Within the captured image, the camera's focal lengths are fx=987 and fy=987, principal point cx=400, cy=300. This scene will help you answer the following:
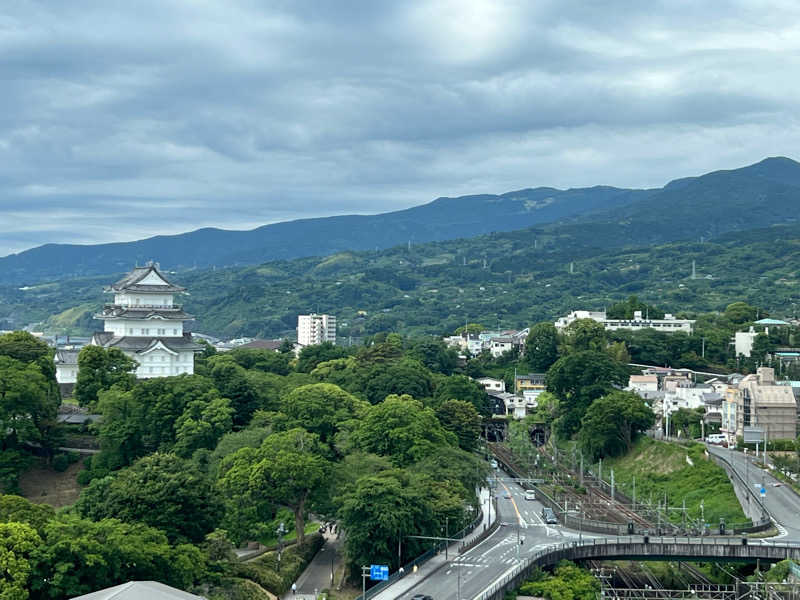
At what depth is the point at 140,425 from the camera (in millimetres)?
69688

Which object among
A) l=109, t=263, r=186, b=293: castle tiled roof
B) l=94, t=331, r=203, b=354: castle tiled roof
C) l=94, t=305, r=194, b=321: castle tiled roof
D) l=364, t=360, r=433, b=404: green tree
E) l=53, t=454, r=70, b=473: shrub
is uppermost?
l=109, t=263, r=186, b=293: castle tiled roof

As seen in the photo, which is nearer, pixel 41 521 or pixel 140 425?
pixel 41 521

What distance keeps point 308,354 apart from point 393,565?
66.6 m

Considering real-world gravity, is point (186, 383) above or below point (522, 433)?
above

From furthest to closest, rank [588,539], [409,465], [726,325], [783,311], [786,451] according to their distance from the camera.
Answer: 1. [783,311]
2. [726,325]
3. [786,451]
4. [409,465]
5. [588,539]

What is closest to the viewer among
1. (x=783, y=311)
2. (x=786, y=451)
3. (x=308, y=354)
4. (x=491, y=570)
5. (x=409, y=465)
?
(x=491, y=570)

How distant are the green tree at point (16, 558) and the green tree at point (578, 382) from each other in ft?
216

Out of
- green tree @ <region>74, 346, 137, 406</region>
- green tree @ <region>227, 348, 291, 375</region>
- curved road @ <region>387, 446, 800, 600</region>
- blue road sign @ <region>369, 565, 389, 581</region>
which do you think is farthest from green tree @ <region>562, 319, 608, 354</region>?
blue road sign @ <region>369, 565, 389, 581</region>

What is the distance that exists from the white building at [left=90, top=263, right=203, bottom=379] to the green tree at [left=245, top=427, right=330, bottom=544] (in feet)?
91.3

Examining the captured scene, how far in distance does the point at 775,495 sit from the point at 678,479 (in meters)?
9.14

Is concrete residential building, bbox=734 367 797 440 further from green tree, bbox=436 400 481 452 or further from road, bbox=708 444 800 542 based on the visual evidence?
green tree, bbox=436 400 481 452

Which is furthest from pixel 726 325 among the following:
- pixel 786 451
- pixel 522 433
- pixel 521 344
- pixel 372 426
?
pixel 372 426

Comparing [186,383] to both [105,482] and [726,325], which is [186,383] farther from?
[726,325]

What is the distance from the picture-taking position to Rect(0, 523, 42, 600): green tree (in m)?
39.2
